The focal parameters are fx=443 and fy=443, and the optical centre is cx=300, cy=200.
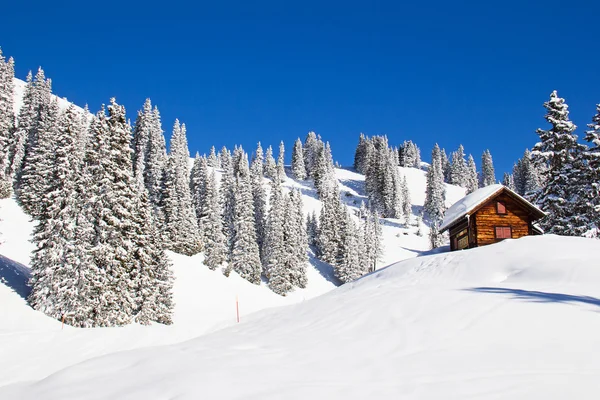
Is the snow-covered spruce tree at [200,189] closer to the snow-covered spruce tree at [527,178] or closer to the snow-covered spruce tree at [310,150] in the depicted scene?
the snow-covered spruce tree at [310,150]

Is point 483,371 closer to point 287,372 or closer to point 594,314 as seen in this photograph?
point 287,372

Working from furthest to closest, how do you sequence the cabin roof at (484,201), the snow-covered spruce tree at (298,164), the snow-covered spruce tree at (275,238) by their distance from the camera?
the snow-covered spruce tree at (298,164)
the snow-covered spruce tree at (275,238)
the cabin roof at (484,201)

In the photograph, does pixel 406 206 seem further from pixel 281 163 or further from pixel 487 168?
pixel 487 168

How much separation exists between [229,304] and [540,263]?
33.9 metres

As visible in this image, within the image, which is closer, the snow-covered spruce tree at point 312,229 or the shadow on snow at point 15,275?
the shadow on snow at point 15,275

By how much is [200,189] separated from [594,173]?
60847 millimetres

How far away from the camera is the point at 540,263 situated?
20016mm

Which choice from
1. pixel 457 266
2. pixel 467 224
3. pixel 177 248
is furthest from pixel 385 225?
pixel 457 266

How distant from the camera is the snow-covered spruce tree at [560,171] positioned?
1151 inches

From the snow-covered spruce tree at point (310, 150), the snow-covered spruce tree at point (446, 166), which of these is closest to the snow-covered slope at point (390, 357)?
the snow-covered spruce tree at point (310, 150)

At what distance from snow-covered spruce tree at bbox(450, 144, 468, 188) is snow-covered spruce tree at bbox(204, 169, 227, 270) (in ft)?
345

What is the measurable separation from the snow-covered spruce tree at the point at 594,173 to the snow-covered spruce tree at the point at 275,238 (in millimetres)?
42146

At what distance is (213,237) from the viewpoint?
199ft

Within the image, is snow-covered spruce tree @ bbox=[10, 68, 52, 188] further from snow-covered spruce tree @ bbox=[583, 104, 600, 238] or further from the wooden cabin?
snow-covered spruce tree @ bbox=[583, 104, 600, 238]
